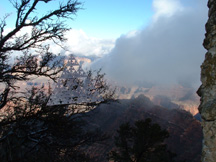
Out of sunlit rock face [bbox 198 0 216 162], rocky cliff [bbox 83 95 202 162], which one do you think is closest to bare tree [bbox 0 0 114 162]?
sunlit rock face [bbox 198 0 216 162]

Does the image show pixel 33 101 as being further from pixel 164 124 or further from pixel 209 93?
pixel 164 124

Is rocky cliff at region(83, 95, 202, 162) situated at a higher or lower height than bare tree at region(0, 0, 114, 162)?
lower

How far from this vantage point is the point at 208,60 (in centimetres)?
258

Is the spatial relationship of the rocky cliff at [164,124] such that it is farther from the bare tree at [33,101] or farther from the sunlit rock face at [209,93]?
the sunlit rock face at [209,93]

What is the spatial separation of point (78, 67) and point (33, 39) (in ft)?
7.50

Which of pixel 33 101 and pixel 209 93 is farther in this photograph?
pixel 33 101

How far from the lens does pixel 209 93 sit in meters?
2.50

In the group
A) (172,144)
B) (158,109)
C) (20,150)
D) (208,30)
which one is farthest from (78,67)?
(158,109)

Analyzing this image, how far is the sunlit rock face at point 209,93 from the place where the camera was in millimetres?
2369

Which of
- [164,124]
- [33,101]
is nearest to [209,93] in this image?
[33,101]

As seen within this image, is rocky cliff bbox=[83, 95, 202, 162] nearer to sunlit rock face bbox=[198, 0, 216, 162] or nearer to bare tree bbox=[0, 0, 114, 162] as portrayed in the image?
bare tree bbox=[0, 0, 114, 162]

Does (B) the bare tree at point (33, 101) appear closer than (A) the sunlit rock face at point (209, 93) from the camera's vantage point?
No

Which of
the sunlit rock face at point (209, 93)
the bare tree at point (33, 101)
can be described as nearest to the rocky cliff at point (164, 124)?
the bare tree at point (33, 101)

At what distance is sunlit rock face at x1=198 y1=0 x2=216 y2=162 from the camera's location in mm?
2369
